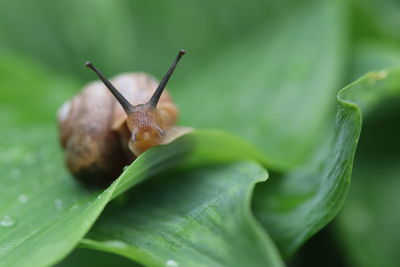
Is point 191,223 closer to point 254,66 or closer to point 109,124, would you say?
point 109,124

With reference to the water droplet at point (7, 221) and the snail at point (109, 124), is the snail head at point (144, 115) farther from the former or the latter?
the water droplet at point (7, 221)

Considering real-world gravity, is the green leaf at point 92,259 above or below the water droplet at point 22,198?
below

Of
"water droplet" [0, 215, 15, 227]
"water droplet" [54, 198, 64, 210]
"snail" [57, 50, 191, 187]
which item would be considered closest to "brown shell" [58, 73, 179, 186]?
"snail" [57, 50, 191, 187]

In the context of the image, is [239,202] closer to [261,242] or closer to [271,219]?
[261,242]

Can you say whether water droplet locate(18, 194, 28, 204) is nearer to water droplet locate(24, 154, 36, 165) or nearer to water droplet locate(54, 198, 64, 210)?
water droplet locate(54, 198, 64, 210)

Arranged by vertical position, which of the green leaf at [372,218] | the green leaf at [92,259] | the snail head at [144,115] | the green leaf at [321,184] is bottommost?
the green leaf at [372,218]

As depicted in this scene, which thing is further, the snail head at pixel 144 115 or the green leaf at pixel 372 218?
the green leaf at pixel 372 218

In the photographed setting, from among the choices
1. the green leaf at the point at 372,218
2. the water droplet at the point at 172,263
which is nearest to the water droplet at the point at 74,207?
the water droplet at the point at 172,263

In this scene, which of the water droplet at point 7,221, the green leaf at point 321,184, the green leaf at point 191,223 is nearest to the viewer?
the green leaf at point 191,223

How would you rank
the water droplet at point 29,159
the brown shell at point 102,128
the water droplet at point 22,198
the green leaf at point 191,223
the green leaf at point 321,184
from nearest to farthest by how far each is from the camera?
the green leaf at point 191,223
the green leaf at point 321,184
the water droplet at point 22,198
the brown shell at point 102,128
the water droplet at point 29,159
